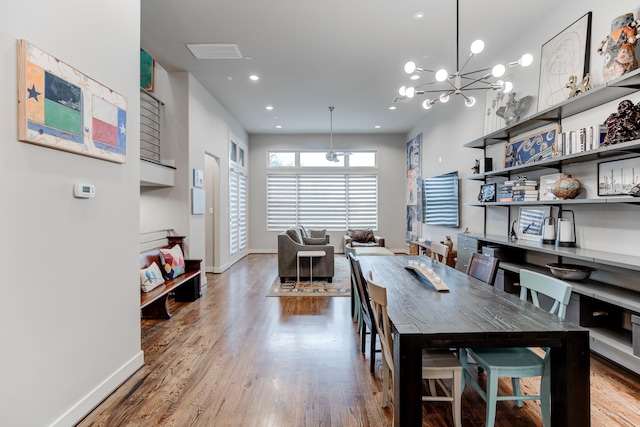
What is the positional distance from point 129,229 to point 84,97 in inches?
39.4

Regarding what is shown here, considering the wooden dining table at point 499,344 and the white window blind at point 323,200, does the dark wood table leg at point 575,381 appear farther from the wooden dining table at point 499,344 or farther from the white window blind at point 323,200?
the white window blind at point 323,200

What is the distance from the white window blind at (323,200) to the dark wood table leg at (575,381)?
25.1 ft

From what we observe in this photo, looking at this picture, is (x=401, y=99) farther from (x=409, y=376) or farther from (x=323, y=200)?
(x=409, y=376)

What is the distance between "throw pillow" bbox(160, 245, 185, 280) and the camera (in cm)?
411

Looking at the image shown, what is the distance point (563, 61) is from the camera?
329cm

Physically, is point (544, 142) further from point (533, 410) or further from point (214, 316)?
point (214, 316)

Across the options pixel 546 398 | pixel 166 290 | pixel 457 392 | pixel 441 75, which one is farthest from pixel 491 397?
pixel 166 290

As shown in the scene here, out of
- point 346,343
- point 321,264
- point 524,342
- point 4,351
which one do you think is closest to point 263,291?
point 321,264

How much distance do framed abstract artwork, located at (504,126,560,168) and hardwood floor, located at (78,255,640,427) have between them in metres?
2.18

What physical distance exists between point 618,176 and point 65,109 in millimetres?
4200

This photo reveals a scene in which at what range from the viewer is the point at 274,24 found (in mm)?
3682

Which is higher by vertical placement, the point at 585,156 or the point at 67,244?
the point at 585,156

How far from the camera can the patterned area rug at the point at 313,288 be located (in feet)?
15.5

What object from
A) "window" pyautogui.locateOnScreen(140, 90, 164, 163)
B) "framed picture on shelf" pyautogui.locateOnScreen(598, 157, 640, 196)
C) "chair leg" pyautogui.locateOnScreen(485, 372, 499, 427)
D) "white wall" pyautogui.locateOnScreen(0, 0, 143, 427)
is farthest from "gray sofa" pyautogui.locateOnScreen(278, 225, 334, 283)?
"chair leg" pyautogui.locateOnScreen(485, 372, 499, 427)
